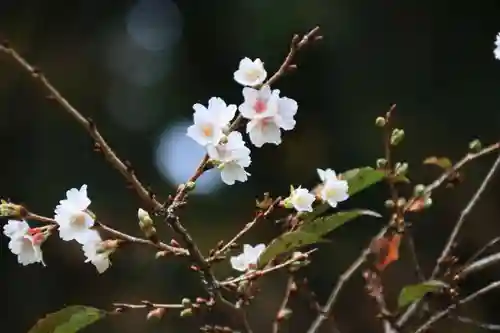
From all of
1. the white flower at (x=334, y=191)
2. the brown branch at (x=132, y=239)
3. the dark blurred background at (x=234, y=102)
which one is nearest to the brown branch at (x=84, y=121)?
the brown branch at (x=132, y=239)

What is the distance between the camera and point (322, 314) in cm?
52

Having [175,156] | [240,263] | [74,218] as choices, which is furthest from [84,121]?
[175,156]

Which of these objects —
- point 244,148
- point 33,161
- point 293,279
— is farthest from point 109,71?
point 244,148

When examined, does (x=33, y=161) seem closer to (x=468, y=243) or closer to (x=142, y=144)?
(x=142, y=144)

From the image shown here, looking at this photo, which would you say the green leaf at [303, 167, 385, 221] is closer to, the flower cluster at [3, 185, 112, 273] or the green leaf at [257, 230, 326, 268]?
the green leaf at [257, 230, 326, 268]

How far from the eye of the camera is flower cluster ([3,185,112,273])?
0.38 metres

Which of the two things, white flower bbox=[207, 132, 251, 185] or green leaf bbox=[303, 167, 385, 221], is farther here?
green leaf bbox=[303, 167, 385, 221]

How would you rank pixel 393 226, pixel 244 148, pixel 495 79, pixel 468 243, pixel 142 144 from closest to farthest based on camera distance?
1. pixel 244 148
2. pixel 393 226
3. pixel 468 243
4. pixel 495 79
5. pixel 142 144

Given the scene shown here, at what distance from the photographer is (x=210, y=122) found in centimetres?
37

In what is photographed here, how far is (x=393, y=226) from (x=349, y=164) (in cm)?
75

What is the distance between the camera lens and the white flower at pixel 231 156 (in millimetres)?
363

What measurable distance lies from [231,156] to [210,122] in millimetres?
22

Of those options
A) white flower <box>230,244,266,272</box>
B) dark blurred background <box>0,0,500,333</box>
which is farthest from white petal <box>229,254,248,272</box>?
dark blurred background <box>0,0,500,333</box>

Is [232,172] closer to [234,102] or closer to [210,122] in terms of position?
[210,122]
